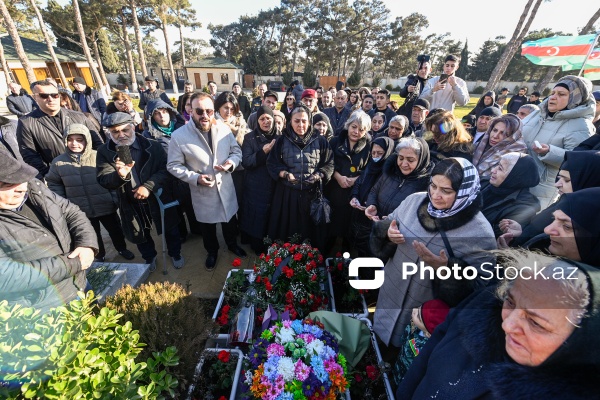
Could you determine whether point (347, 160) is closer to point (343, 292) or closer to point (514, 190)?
point (343, 292)

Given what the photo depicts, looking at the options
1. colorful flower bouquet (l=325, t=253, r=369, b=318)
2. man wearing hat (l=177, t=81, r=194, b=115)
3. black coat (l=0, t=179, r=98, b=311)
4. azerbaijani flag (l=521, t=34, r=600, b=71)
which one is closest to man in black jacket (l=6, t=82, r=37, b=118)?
man wearing hat (l=177, t=81, r=194, b=115)

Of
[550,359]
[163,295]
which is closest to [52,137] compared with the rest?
[163,295]

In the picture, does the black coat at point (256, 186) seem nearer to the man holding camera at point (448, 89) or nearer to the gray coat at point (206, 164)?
the gray coat at point (206, 164)

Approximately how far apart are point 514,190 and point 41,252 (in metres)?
3.55

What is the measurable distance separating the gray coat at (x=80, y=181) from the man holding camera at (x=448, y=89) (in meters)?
5.39

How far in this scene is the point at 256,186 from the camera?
3682 millimetres

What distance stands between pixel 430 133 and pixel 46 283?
12.7ft

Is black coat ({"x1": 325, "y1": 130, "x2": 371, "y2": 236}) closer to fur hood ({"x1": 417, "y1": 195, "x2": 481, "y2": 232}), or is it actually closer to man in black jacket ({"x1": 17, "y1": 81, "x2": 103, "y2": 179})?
fur hood ({"x1": 417, "y1": 195, "x2": 481, "y2": 232})

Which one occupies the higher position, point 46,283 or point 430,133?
point 430,133

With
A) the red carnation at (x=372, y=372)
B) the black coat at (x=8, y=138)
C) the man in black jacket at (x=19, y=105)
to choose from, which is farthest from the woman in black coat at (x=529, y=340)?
the man in black jacket at (x=19, y=105)

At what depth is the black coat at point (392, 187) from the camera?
8.61 ft

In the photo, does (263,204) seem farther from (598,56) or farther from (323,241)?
(598,56)

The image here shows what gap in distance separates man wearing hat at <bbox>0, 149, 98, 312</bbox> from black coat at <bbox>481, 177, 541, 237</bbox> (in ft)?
10.8

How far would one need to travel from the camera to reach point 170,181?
11.1ft
